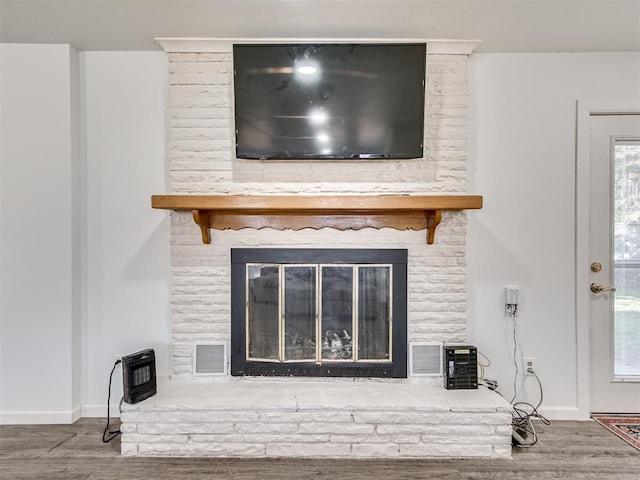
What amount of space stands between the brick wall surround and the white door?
90cm

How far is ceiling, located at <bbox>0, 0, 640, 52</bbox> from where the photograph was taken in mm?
1958

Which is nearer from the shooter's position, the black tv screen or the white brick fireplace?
the black tv screen

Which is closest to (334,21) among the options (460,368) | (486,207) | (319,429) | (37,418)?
(486,207)

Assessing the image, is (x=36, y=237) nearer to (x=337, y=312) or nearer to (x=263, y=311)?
(x=263, y=311)

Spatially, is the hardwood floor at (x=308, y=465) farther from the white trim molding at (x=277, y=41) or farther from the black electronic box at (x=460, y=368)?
the white trim molding at (x=277, y=41)

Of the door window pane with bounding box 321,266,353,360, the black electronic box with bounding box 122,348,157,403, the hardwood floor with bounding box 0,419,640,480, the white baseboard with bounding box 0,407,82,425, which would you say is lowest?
the hardwood floor with bounding box 0,419,640,480

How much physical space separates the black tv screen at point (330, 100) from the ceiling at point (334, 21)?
0.12 metres

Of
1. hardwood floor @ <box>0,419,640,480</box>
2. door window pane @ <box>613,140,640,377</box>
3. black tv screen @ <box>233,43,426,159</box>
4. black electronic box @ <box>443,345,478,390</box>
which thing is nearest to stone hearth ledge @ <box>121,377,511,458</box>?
hardwood floor @ <box>0,419,640,480</box>

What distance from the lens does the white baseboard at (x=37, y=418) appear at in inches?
94.0

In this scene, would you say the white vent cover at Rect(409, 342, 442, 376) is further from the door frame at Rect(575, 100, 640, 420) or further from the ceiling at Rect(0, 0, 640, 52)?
the ceiling at Rect(0, 0, 640, 52)

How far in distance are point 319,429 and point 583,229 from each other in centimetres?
205

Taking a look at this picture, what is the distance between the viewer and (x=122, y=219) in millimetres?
2480

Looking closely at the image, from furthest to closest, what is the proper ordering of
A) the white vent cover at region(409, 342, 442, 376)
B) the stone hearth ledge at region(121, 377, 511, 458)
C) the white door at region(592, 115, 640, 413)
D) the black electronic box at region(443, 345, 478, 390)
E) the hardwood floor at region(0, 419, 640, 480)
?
1. the white door at region(592, 115, 640, 413)
2. the white vent cover at region(409, 342, 442, 376)
3. the black electronic box at region(443, 345, 478, 390)
4. the stone hearth ledge at region(121, 377, 511, 458)
5. the hardwood floor at region(0, 419, 640, 480)

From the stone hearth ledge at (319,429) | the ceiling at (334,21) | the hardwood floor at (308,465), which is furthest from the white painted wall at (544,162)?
the stone hearth ledge at (319,429)
